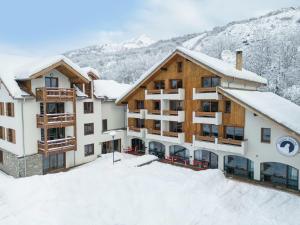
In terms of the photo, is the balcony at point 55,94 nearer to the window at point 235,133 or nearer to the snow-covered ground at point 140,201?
the snow-covered ground at point 140,201

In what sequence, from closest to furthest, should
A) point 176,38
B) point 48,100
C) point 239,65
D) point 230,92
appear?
point 230,92
point 48,100
point 239,65
point 176,38

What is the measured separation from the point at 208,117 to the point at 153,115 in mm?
6788

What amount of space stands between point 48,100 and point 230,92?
16469 millimetres

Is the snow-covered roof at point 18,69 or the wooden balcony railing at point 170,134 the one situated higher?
the snow-covered roof at point 18,69

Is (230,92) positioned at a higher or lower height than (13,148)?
higher

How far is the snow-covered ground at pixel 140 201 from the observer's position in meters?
14.7

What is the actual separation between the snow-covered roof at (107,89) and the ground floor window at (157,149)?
25.2 ft

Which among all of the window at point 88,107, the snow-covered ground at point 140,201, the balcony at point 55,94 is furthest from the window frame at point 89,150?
the snow-covered ground at point 140,201

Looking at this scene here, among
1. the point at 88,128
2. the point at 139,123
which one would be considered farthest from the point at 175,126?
the point at 88,128

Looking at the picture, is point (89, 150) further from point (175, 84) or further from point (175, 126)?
→ point (175, 84)

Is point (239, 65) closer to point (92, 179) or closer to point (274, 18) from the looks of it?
point (92, 179)

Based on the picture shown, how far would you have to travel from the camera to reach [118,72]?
92.4 m

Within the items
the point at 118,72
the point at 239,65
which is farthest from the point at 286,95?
the point at 118,72

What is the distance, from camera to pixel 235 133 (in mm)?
22281
